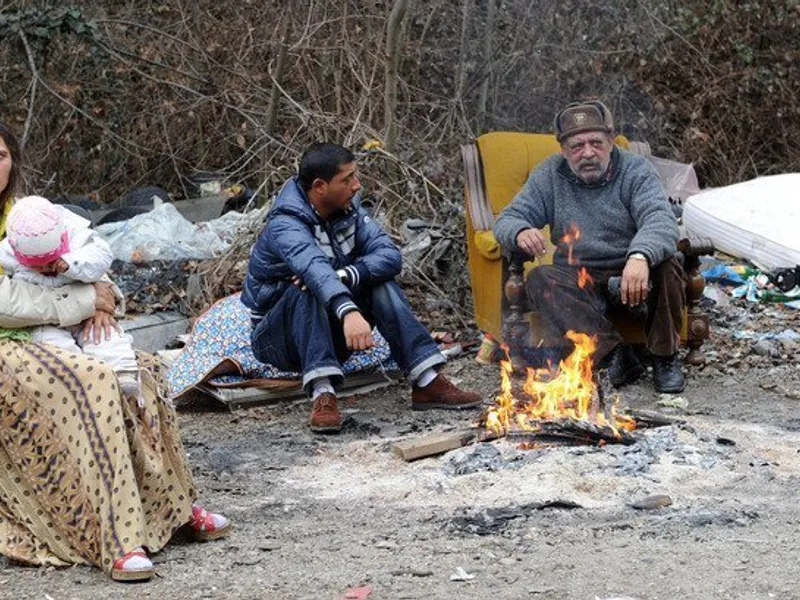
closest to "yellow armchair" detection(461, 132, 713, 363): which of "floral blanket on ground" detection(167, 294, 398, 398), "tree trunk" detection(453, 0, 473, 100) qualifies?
"floral blanket on ground" detection(167, 294, 398, 398)

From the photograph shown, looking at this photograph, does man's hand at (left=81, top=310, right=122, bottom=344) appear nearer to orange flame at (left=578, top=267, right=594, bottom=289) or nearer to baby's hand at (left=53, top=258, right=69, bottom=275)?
baby's hand at (left=53, top=258, right=69, bottom=275)

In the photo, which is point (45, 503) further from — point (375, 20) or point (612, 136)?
point (375, 20)

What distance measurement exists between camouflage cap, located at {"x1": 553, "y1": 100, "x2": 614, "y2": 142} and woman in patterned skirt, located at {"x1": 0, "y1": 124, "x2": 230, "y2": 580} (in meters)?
3.33

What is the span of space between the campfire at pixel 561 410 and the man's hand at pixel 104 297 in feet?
6.40

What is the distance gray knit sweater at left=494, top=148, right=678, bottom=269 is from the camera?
25.1 ft

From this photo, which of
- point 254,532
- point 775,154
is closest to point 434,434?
point 254,532

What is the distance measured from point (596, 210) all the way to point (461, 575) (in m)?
3.36

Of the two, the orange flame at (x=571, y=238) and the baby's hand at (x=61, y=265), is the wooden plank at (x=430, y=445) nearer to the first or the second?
the orange flame at (x=571, y=238)

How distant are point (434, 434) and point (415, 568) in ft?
5.65

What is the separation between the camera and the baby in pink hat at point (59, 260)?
5.12m

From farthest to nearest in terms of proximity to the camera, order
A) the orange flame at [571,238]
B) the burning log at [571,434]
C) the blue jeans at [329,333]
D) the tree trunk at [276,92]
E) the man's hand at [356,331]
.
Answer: the tree trunk at [276,92] < the orange flame at [571,238] < the blue jeans at [329,333] < the man's hand at [356,331] < the burning log at [571,434]

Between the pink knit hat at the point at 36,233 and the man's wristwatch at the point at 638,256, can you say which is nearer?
the pink knit hat at the point at 36,233

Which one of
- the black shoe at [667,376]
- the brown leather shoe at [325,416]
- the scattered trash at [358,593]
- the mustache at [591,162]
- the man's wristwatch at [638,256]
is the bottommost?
the black shoe at [667,376]

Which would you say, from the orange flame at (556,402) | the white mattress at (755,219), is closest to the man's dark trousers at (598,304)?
the orange flame at (556,402)
